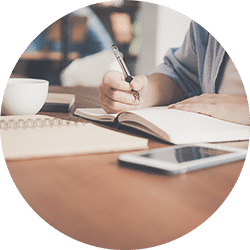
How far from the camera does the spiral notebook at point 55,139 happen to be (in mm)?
699

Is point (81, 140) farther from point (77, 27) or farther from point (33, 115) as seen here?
point (77, 27)

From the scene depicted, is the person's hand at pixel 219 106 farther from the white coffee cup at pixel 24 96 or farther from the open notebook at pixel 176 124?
the white coffee cup at pixel 24 96

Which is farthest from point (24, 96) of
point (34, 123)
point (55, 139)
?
point (55, 139)

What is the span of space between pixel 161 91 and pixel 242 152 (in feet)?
1.06

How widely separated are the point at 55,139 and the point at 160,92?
0.41m

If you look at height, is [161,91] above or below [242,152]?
above

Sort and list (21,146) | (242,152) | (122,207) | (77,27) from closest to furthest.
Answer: (122,207)
(21,146)
(242,152)
(77,27)

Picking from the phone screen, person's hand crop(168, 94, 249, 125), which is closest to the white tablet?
the phone screen

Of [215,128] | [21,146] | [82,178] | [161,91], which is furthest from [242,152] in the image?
[21,146]

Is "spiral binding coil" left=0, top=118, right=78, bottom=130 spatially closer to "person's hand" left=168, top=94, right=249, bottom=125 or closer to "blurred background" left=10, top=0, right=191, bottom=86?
"blurred background" left=10, top=0, right=191, bottom=86

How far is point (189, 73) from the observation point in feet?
3.44

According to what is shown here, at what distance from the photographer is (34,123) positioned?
0.86 metres

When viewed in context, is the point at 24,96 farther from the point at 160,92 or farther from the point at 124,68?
the point at 160,92

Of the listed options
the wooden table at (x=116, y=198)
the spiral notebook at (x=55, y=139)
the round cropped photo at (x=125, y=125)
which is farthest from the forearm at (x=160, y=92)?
the wooden table at (x=116, y=198)
